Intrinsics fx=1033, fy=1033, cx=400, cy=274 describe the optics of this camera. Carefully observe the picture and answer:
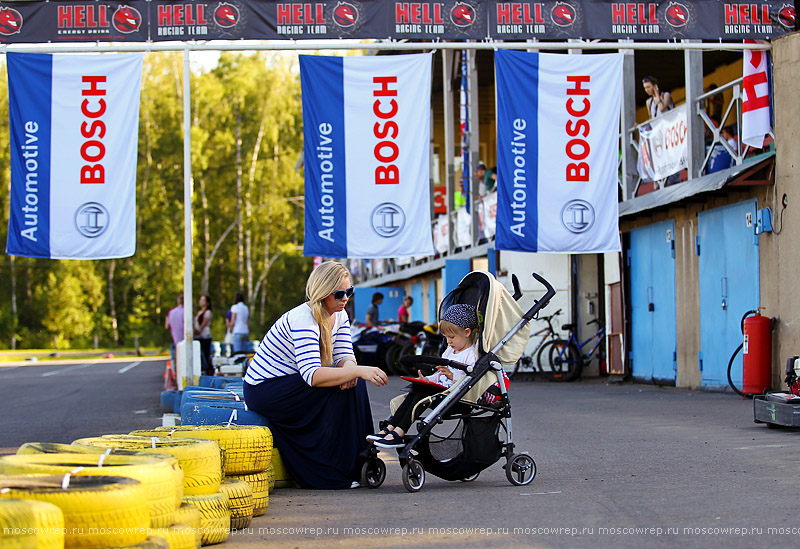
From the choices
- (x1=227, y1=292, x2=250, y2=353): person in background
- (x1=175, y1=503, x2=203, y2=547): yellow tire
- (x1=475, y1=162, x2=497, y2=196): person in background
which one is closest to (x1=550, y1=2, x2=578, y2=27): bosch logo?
(x1=175, y1=503, x2=203, y2=547): yellow tire

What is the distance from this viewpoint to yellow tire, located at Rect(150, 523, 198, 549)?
4770 millimetres

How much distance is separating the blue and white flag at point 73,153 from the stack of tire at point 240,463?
6.10 m

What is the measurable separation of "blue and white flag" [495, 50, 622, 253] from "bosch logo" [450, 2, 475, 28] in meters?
0.56

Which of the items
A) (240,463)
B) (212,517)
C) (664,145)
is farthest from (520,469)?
(664,145)

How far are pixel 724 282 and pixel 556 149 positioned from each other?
4.45m

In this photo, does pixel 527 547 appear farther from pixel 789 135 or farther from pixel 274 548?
pixel 789 135

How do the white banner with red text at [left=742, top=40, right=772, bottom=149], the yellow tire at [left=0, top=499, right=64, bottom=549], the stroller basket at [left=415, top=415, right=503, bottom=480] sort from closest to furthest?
the yellow tire at [left=0, top=499, right=64, bottom=549] < the stroller basket at [left=415, top=415, right=503, bottom=480] < the white banner with red text at [left=742, top=40, right=772, bottom=149]

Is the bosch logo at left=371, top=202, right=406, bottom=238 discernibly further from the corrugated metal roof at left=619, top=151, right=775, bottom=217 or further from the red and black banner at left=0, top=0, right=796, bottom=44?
the corrugated metal roof at left=619, top=151, right=775, bottom=217

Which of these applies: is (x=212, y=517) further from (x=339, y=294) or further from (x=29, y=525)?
(x=339, y=294)

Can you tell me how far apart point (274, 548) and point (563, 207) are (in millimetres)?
8703

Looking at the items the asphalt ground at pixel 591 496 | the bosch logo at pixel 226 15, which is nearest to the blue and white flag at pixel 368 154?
the bosch logo at pixel 226 15

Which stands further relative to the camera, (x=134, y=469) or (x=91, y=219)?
(x=91, y=219)

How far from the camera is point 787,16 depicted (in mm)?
13734

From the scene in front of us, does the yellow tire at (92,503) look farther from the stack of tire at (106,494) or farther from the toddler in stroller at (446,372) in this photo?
the toddler in stroller at (446,372)
